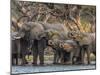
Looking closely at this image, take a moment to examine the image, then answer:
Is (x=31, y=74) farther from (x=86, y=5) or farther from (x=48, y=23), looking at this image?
(x=86, y=5)

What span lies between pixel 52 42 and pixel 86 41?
0.53m

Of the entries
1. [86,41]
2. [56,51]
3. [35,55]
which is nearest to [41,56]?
[35,55]

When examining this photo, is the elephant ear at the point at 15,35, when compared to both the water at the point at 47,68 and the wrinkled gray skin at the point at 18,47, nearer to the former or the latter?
the wrinkled gray skin at the point at 18,47

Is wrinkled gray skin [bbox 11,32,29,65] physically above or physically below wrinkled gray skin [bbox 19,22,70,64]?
below

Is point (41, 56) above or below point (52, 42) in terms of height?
below

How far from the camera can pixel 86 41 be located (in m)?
3.26

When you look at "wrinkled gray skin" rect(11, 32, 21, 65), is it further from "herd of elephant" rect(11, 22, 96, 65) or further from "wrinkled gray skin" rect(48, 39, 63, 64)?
"wrinkled gray skin" rect(48, 39, 63, 64)

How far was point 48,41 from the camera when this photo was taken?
306cm

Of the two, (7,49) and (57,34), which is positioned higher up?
(57,34)

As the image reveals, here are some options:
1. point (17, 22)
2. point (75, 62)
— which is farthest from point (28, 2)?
point (75, 62)

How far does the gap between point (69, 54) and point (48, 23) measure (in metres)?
0.54

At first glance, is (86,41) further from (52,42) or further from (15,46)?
(15,46)

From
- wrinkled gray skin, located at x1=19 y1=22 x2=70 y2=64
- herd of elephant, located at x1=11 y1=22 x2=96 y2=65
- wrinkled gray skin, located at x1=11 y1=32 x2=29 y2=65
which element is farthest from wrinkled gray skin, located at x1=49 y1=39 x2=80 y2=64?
wrinkled gray skin, located at x1=11 y1=32 x2=29 y2=65

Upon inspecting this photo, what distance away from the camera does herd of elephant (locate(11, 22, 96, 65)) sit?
116 inches
